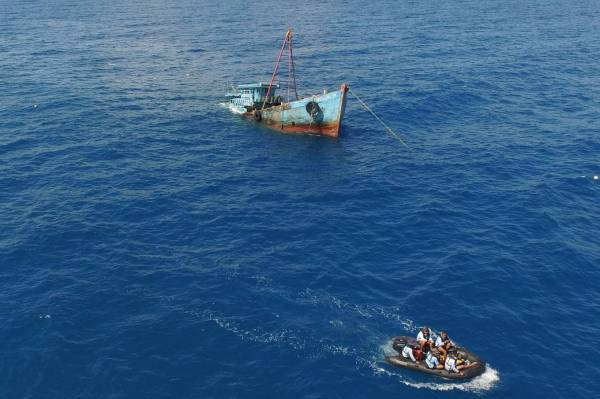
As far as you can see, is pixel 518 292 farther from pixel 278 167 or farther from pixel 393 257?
pixel 278 167

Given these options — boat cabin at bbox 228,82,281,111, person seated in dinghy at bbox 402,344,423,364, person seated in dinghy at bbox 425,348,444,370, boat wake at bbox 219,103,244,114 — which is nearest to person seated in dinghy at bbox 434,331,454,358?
person seated in dinghy at bbox 425,348,444,370

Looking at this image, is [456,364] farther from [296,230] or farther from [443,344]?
[296,230]

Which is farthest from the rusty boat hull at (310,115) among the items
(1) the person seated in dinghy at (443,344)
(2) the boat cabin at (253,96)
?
(1) the person seated in dinghy at (443,344)

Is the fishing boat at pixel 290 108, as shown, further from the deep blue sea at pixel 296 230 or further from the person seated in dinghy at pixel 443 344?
the person seated in dinghy at pixel 443 344

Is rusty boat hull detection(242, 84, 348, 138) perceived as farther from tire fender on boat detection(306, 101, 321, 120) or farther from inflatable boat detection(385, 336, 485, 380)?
Result: inflatable boat detection(385, 336, 485, 380)

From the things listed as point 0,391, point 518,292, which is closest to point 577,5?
point 518,292

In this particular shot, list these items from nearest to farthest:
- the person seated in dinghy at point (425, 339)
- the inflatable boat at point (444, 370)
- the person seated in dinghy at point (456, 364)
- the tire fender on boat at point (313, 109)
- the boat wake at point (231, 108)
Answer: the inflatable boat at point (444, 370) → the person seated in dinghy at point (456, 364) → the person seated in dinghy at point (425, 339) → the tire fender on boat at point (313, 109) → the boat wake at point (231, 108)
